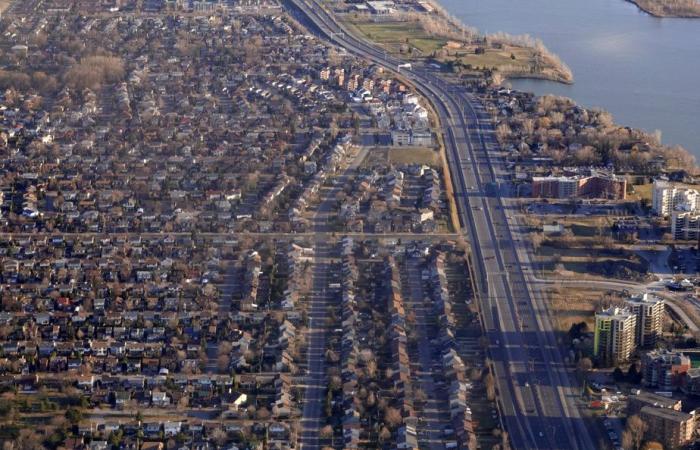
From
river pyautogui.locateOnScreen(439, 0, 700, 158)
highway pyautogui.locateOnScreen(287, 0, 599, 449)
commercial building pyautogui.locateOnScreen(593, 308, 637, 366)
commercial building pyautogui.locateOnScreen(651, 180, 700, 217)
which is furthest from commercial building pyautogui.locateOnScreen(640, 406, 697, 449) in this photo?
river pyautogui.locateOnScreen(439, 0, 700, 158)

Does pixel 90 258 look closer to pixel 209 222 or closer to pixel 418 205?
pixel 209 222

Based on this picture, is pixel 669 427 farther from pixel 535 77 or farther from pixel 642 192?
pixel 535 77

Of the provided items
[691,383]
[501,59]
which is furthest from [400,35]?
[691,383]

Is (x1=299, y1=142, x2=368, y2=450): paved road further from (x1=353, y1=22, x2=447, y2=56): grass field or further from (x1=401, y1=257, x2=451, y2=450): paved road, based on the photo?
(x1=353, y1=22, x2=447, y2=56): grass field

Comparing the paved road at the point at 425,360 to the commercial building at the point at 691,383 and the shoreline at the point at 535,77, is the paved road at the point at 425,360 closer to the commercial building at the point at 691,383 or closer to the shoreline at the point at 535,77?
the commercial building at the point at 691,383

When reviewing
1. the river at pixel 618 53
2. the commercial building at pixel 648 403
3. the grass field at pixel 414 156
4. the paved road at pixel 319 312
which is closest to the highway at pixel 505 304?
the grass field at pixel 414 156

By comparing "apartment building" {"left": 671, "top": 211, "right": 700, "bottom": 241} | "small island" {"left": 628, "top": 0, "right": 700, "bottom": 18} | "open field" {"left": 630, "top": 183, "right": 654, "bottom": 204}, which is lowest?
"apartment building" {"left": 671, "top": 211, "right": 700, "bottom": 241}

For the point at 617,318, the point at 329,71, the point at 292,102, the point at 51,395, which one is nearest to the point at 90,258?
the point at 51,395
